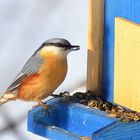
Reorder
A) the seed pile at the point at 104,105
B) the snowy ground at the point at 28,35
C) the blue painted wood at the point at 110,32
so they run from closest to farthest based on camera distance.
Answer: the seed pile at the point at 104,105, the blue painted wood at the point at 110,32, the snowy ground at the point at 28,35

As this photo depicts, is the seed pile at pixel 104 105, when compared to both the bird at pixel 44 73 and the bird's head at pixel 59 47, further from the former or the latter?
the bird's head at pixel 59 47

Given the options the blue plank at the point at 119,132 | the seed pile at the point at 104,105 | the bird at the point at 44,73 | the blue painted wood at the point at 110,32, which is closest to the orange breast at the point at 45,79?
the bird at the point at 44,73

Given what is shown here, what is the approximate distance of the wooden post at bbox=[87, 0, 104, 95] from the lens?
16.4 ft

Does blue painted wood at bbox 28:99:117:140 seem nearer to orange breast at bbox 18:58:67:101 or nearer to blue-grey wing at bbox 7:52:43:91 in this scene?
orange breast at bbox 18:58:67:101

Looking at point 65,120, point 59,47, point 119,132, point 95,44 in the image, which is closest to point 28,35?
point 59,47

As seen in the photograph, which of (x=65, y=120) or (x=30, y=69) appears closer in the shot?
(x=65, y=120)

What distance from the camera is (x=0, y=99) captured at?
534cm

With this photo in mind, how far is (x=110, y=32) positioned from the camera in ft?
16.3

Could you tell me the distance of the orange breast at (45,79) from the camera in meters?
5.07

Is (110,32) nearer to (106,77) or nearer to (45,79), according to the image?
(106,77)

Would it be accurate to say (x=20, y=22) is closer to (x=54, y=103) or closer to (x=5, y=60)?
(x=5, y=60)

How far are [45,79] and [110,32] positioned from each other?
0.51 metres

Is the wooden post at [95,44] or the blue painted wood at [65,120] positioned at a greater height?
the wooden post at [95,44]

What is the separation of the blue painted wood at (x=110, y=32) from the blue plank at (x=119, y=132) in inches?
24.5
